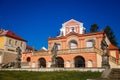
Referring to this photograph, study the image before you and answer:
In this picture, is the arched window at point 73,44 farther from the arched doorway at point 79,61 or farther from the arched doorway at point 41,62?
the arched doorway at point 41,62

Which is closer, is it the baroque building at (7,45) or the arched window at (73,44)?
the arched window at (73,44)

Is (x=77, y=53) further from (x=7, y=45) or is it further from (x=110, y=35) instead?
(x=110, y=35)

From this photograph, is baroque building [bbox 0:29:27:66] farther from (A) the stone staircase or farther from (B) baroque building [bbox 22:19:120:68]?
(A) the stone staircase

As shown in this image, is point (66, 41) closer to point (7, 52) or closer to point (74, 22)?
point (74, 22)

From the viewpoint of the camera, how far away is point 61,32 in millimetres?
60469

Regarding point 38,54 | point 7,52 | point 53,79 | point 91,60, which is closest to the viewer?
point 53,79

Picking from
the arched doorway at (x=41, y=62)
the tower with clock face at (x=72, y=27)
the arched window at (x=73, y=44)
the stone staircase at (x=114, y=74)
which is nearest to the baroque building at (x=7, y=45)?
the arched doorway at (x=41, y=62)

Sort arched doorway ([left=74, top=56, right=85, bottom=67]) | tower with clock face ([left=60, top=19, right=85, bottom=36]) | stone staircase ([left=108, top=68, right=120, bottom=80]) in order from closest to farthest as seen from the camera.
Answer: stone staircase ([left=108, top=68, right=120, bottom=80]) < arched doorway ([left=74, top=56, right=85, bottom=67]) < tower with clock face ([left=60, top=19, right=85, bottom=36])

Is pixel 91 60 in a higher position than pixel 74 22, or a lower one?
lower

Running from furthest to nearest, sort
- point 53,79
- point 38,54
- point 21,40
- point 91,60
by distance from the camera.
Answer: point 21,40
point 38,54
point 91,60
point 53,79

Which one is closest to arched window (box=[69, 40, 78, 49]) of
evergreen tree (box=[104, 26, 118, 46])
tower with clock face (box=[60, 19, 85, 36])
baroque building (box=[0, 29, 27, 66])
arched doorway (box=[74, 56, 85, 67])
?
arched doorway (box=[74, 56, 85, 67])

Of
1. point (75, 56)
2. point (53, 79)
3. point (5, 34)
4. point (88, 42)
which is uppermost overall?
point (5, 34)

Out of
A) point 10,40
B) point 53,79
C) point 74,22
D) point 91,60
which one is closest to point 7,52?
point 10,40

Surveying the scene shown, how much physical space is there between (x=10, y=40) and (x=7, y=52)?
427cm
